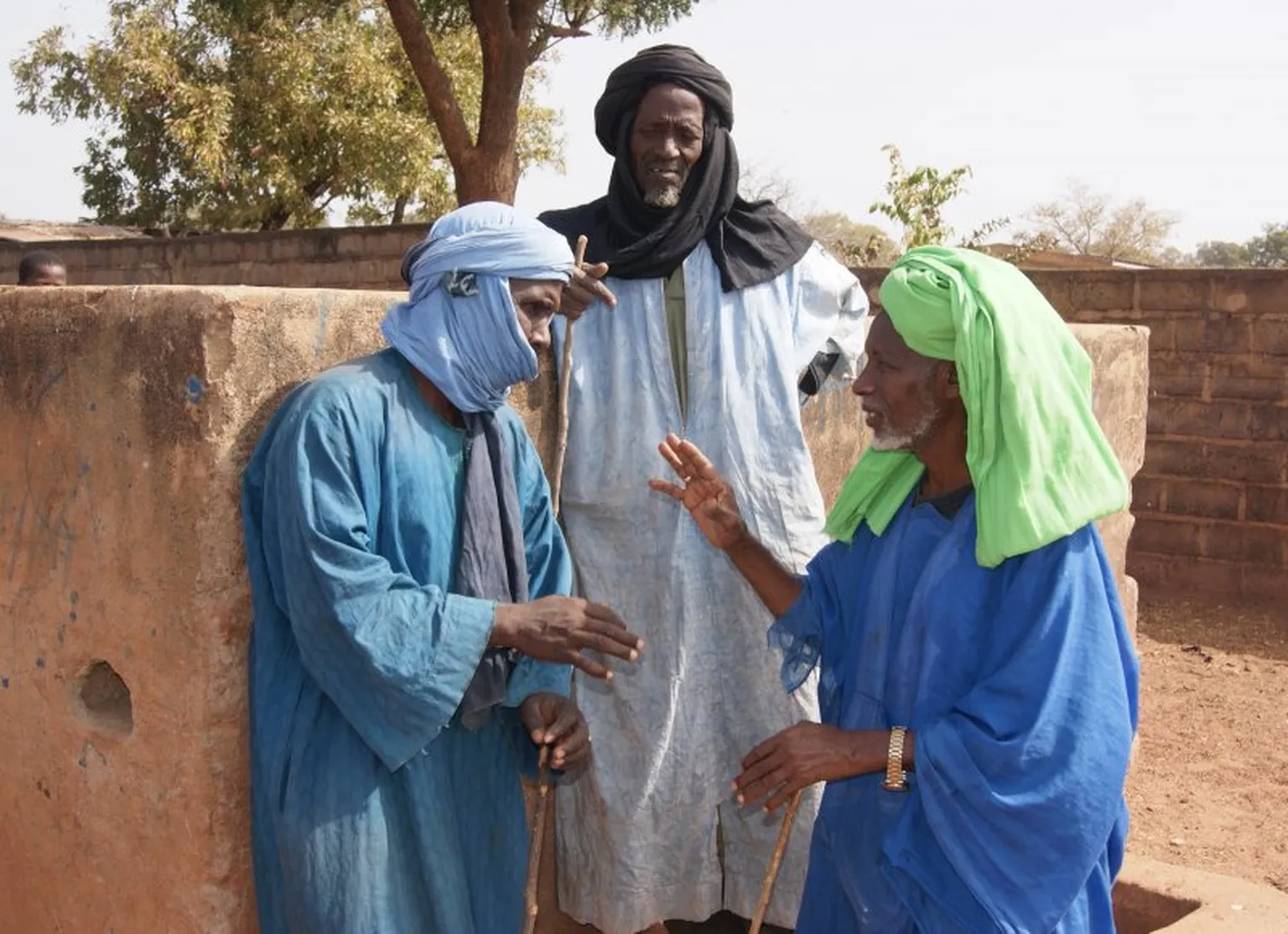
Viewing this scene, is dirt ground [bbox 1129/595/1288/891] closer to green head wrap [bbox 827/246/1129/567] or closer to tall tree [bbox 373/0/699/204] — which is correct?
green head wrap [bbox 827/246/1129/567]

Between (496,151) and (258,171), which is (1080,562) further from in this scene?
(258,171)

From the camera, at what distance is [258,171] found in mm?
20062

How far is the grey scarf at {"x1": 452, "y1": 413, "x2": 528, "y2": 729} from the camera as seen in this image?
2289 mm

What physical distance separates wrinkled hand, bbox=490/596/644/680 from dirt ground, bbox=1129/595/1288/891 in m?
3.39

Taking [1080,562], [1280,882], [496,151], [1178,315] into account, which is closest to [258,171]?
[496,151]

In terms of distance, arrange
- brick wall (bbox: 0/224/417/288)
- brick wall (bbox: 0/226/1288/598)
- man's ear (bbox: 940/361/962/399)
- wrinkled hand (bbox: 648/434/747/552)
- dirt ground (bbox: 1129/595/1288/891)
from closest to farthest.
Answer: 1. man's ear (bbox: 940/361/962/399)
2. wrinkled hand (bbox: 648/434/747/552)
3. dirt ground (bbox: 1129/595/1288/891)
4. brick wall (bbox: 0/226/1288/598)
5. brick wall (bbox: 0/224/417/288)

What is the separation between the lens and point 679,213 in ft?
10.4

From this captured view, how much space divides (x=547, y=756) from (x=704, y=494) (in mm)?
598

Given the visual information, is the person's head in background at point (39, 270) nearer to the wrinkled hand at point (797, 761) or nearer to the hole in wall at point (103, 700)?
the hole in wall at point (103, 700)

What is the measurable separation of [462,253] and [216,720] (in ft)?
2.93

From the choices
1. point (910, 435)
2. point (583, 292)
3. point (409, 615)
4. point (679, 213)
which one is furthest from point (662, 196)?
point (409, 615)

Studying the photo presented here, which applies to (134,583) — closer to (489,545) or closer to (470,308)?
(489,545)

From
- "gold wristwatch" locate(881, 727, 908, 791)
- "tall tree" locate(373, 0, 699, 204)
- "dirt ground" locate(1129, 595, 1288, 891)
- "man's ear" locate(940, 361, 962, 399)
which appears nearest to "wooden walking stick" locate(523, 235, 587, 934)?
"gold wristwatch" locate(881, 727, 908, 791)

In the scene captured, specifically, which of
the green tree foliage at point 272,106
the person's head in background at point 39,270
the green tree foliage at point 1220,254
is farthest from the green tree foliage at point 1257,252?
the person's head in background at point 39,270
